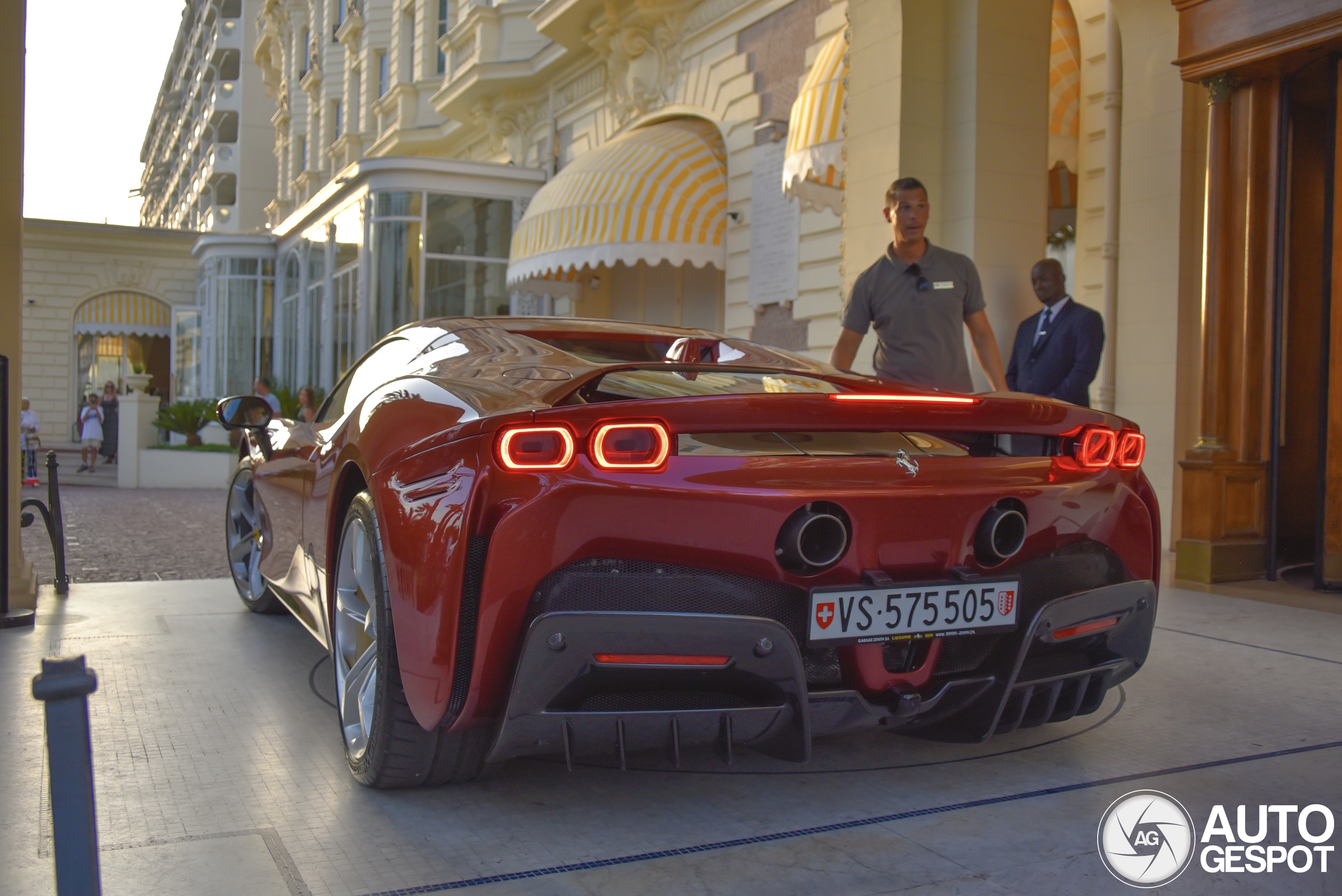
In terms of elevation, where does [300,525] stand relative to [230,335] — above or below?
below

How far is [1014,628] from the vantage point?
257cm

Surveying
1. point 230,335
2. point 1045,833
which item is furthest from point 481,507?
point 230,335

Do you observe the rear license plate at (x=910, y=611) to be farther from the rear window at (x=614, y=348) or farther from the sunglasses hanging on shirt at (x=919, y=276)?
the sunglasses hanging on shirt at (x=919, y=276)

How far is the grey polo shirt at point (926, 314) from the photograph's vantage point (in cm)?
492

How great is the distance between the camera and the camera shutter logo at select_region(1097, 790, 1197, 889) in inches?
90.3

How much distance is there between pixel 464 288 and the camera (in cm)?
1861

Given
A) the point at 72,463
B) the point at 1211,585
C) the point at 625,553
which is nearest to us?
the point at 625,553

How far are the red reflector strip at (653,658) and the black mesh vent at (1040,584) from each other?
632 mm

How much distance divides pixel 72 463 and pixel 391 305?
31.8 ft

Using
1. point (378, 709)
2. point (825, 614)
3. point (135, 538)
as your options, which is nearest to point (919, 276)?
point (825, 614)

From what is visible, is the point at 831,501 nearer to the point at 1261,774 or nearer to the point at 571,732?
the point at 571,732

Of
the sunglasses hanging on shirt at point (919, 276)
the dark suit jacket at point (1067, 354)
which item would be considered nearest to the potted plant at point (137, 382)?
the dark suit jacket at point (1067, 354)

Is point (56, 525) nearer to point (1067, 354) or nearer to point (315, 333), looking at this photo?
point (1067, 354)

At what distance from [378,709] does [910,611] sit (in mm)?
1241
